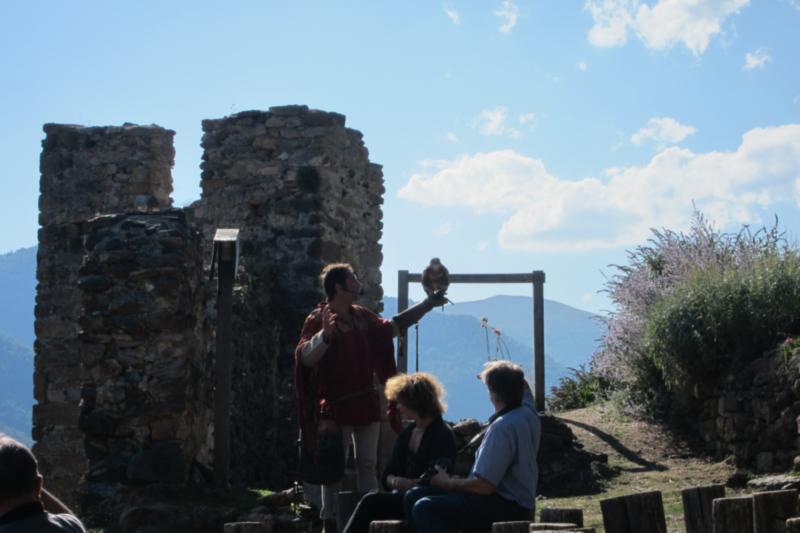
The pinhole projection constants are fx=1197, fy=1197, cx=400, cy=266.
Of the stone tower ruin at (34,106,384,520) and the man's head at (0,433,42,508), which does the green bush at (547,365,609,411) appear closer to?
the stone tower ruin at (34,106,384,520)

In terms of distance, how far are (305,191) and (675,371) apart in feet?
15.3

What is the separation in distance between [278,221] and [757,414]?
509cm

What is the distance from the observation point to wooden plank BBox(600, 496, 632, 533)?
5301 millimetres

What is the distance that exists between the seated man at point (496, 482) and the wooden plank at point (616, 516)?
919 mm

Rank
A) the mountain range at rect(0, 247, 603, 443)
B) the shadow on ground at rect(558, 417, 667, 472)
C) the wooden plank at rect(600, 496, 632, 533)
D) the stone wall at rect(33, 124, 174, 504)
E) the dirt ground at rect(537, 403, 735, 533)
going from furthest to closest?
the mountain range at rect(0, 247, 603, 443), the stone wall at rect(33, 124, 174, 504), the shadow on ground at rect(558, 417, 667, 472), the dirt ground at rect(537, 403, 735, 533), the wooden plank at rect(600, 496, 632, 533)

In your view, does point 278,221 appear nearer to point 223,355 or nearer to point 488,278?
point 223,355

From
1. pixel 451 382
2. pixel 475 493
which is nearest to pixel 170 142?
pixel 475 493

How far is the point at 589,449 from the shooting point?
1291cm

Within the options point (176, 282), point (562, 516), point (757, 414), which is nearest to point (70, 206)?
point (176, 282)

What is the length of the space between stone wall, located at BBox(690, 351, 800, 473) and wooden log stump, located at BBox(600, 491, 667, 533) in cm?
623

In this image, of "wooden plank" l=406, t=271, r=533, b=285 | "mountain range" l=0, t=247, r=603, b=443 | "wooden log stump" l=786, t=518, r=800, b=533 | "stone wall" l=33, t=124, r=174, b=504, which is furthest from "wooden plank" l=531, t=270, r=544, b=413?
"mountain range" l=0, t=247, r=603, b=443

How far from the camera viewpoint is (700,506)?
557 centimetres

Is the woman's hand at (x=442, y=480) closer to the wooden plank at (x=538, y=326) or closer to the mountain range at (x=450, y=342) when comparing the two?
the wooden plank at (x=538, y=326)

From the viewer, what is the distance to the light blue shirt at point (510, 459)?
6160mm
